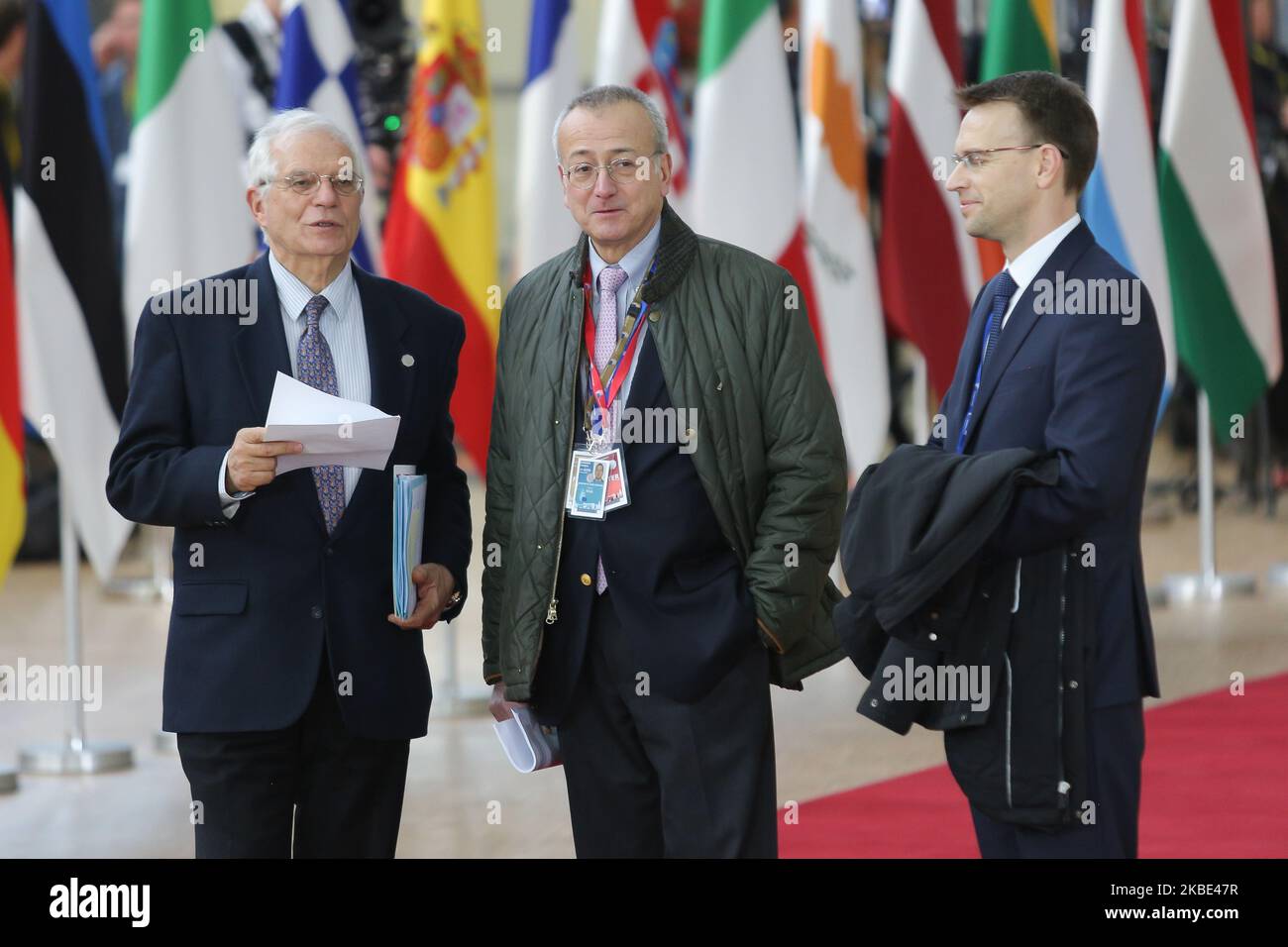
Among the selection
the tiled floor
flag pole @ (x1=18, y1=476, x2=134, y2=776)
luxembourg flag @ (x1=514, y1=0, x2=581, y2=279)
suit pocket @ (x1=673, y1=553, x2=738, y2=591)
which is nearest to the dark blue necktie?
suit pocket @ (x1=673, y1=553, x2=738, y2=591)

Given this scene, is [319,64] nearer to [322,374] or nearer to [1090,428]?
[322,374]

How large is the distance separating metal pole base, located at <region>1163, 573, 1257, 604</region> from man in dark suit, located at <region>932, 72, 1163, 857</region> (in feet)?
17.2

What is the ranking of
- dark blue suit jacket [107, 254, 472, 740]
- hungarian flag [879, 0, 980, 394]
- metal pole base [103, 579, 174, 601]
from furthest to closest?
metal pole base [103, 579, 174, 601] → hungarian flag [879, 0, 980, 394] → dark blue suit jacket [107, 254, 472, 740]

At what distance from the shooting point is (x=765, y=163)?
6.55m

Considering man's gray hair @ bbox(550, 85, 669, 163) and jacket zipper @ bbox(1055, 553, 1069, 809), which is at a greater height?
man's gray hair @ bbox(550, 85, 669, 163)

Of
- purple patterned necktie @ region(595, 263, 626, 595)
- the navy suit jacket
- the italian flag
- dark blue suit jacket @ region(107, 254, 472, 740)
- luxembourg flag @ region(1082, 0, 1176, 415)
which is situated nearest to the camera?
the navy suit jacket

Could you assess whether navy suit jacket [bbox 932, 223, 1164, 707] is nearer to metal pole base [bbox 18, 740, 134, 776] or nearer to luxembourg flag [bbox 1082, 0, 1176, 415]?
metal pole base [bbox 18, 740, 134, 776]

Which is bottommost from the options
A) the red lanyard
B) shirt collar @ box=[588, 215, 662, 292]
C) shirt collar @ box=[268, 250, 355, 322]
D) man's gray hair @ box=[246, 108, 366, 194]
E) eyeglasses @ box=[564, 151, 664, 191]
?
the red lanyard

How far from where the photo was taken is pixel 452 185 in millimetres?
6090

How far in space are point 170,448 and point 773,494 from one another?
0.99 meters

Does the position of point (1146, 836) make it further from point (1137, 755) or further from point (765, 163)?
point (765, 163)

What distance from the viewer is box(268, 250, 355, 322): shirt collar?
2.92 m
